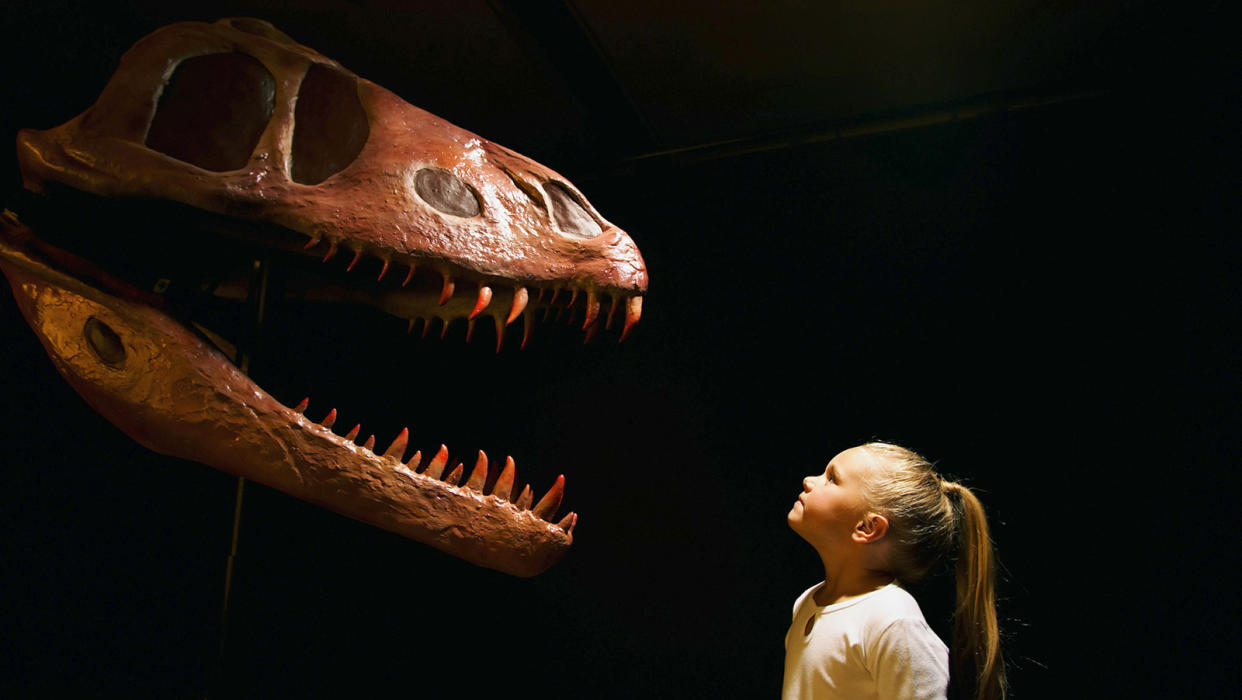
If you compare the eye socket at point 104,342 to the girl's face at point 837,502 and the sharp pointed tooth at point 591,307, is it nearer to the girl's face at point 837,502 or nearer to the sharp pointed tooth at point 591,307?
the sharp pointed tooth at point 591,307

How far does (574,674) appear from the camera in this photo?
2.50 m

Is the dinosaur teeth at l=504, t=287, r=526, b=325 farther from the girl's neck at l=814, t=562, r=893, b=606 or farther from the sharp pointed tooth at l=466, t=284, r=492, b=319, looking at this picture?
the girl's neck at l=814, t=562, r=893, b=606

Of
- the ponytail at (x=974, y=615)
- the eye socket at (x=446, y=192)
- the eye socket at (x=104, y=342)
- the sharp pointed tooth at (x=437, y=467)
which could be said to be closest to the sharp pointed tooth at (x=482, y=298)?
the eye socket at (x=446, y=192)

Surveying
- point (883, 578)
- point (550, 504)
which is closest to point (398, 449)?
point (550, 504)

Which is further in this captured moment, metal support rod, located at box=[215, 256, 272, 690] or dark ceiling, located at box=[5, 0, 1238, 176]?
dark ceiling, located at box=[5, 0, 1238, 176]

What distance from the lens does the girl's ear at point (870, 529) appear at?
1.53m

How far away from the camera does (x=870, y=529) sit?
5.07 ft

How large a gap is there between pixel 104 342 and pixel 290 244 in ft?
1.28

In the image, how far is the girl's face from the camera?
1580 mm

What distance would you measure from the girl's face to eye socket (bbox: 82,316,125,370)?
1451 mm

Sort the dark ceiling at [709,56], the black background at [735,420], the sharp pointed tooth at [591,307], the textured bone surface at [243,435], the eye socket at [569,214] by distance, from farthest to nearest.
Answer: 1. the dark ceiling at [709,56]
2. the black background at [735,420]
3. the eye socket at [569,214]
4. the sharp pointed tooth at [591,307]
5. the textured bone surface at [243,435]

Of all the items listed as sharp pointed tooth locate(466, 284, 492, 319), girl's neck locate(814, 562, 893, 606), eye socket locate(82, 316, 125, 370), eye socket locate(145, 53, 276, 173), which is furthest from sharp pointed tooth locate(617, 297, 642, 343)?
eye socket locate(82, 316, 125, 370)

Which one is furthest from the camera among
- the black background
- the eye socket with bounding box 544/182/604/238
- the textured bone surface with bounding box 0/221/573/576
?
the black background

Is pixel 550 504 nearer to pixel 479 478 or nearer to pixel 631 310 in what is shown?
pixel 479 478
